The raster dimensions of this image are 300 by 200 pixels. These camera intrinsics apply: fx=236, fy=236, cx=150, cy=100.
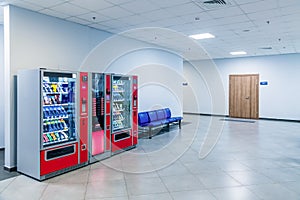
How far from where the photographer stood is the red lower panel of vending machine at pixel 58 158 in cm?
391

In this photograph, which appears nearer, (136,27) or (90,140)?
(90,140)

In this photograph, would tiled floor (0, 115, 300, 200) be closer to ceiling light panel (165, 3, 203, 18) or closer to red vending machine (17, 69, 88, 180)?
red vending machine (17, 69, 88, 180)

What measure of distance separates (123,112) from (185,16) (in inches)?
106

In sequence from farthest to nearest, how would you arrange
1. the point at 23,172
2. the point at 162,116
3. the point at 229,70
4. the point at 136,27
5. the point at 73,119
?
the point at 229,70
the point at 162,116
the point at 136,27
the point at 73,119
the point at 23,172

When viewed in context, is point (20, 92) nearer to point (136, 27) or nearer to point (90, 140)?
point (90, 140)

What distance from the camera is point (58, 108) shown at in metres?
4.34

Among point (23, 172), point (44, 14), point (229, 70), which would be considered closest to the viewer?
point (23, 172)

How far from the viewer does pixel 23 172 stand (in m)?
4.17

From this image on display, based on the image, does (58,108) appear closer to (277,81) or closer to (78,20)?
(78,20)

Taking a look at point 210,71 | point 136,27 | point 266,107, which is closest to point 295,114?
point 266,107

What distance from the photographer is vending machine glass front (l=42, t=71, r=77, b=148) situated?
4.06 metres

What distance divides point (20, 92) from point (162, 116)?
4.98 m

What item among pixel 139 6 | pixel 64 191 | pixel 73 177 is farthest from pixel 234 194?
pixel 139 6

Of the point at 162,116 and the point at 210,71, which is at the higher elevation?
the point at 210,71
